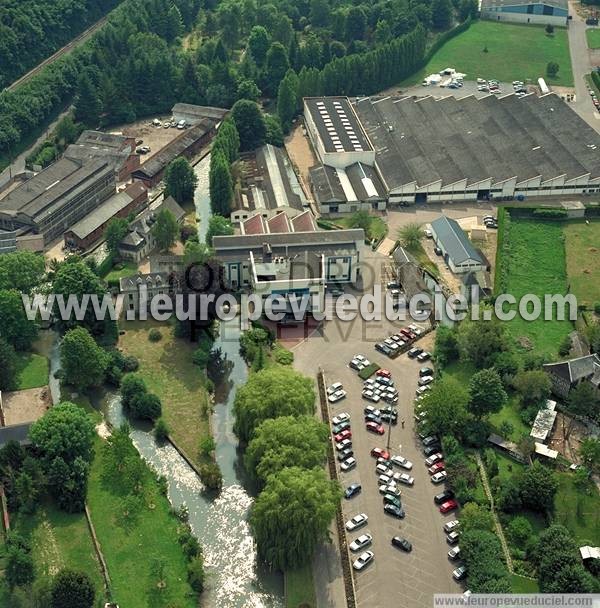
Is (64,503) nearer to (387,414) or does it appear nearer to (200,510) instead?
(200,510)

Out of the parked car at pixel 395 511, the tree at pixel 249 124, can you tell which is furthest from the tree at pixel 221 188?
the parked car at pixel 395 511

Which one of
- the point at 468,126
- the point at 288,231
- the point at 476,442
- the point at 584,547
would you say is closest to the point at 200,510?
the point at 476,442

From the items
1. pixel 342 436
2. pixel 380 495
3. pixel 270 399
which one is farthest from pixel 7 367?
pixel 380 495

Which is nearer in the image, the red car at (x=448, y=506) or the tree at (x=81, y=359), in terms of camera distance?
the red car at (x=448, y=506)

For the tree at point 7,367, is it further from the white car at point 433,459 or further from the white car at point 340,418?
the white car at point 433,459

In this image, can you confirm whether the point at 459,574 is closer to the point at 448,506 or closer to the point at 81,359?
the point at 448,506

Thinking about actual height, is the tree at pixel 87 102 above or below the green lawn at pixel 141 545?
above

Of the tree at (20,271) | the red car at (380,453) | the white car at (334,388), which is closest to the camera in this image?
the red car at (380,453)
